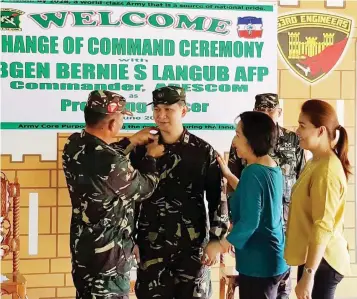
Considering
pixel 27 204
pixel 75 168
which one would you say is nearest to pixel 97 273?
pixel 75 168

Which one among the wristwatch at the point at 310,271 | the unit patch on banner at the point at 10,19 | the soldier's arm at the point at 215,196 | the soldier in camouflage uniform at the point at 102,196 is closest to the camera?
the wristwatch at the point at 310,271

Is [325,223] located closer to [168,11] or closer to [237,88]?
[237,88]

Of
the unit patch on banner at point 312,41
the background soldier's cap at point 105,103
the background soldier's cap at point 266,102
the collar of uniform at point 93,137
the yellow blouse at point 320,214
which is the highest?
the unit patch on banner at point 312,41

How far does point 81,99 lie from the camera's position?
11.8 ft

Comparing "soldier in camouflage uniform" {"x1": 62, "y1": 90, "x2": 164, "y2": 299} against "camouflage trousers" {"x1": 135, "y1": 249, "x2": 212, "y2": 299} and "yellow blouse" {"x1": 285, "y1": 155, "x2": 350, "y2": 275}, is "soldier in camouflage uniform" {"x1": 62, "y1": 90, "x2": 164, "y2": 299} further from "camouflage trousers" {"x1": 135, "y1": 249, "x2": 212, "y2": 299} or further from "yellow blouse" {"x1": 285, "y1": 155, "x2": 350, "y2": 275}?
"yellow blouse" {"x1": 285, "y1": 155, "x2": 350, "y2": 275}

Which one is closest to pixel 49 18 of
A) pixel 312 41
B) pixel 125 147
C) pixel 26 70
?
pixel 26 70

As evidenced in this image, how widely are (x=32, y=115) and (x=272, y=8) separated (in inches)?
67.2

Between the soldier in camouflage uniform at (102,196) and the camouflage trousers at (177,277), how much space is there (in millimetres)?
114

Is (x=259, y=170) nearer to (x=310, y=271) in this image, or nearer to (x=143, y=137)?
(x=310, y=271)

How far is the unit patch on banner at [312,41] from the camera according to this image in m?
3.88

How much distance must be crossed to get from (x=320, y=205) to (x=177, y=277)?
2.61 ft

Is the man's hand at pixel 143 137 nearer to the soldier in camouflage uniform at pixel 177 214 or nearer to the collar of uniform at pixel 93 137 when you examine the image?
the soldier in camouflage uniform at pixel 177 214

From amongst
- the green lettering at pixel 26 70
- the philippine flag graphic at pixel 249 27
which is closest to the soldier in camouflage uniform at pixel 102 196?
the green lettering at pixel 26 70

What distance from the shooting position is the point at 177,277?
2.62m
